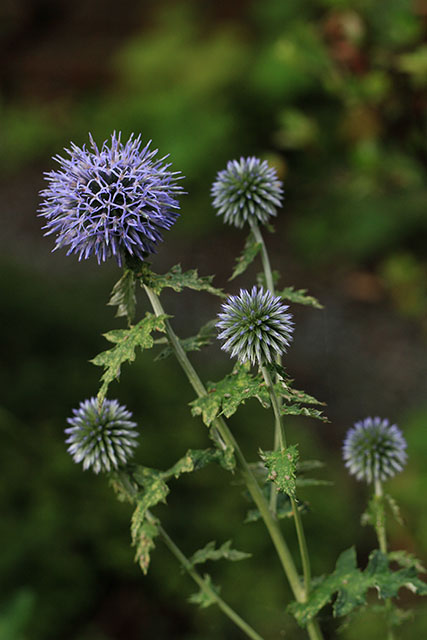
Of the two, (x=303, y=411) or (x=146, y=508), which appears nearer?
(x=303, y=411)

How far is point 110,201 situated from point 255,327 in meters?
0.39

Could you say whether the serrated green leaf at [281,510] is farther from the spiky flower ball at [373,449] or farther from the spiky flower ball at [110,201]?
the spiky flower ball at [110,201]

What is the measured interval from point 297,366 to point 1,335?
2741mm

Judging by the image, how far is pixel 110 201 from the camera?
129 cm

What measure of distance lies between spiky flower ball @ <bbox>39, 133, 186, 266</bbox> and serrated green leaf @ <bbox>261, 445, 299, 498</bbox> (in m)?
0.49

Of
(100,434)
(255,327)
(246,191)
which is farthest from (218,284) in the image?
(255,327)

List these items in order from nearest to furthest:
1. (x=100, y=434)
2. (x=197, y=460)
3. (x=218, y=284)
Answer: (x=197, y=460), (x=100, y=434), (x=218, y=284)

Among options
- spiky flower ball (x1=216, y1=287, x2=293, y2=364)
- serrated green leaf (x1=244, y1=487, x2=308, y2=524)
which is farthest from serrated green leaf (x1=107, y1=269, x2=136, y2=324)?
serrated green leaf (x1=244, y1=487, x2=308, y2=524)

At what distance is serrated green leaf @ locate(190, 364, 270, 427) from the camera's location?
114 cm

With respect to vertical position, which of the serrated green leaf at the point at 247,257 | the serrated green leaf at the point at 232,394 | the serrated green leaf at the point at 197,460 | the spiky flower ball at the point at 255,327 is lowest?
the serrated green leaf at the point at 197,460

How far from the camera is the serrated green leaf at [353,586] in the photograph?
4.40ft

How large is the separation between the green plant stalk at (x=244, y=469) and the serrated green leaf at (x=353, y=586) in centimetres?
7

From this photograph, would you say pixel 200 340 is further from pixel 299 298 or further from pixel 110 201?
pixel 110 201

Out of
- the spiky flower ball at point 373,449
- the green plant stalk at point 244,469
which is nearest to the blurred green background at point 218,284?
the green plant stalk at point 244,469
